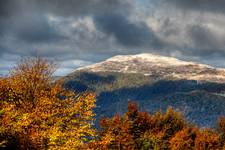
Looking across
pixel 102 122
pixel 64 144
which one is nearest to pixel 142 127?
pixel 102 122

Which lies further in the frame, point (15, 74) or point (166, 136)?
point (166, 136)

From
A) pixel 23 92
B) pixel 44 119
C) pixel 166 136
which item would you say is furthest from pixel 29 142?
pixel 166 136

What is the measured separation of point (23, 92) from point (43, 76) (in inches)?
172

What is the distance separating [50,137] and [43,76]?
16213 mm

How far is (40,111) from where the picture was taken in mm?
57719

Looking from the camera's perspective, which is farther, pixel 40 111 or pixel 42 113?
pixel 40 111

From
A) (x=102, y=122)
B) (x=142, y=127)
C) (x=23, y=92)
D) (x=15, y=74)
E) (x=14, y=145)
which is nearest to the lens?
(x=14, y=145)

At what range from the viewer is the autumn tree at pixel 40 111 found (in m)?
49.9

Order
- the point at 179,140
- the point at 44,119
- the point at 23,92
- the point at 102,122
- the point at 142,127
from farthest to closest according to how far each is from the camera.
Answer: the point at 142,127 < the point at 179,140 < the point at 102,122 < the point at 23,92 < the point at 44,119

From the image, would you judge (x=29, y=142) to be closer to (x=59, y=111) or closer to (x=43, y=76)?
(x=59, y=111)

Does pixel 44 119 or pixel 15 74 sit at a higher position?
pixel 15 74

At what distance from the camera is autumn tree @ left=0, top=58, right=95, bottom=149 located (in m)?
49.9

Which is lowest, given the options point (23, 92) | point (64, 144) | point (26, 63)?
point (64, 144)

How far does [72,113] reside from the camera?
57.4m
